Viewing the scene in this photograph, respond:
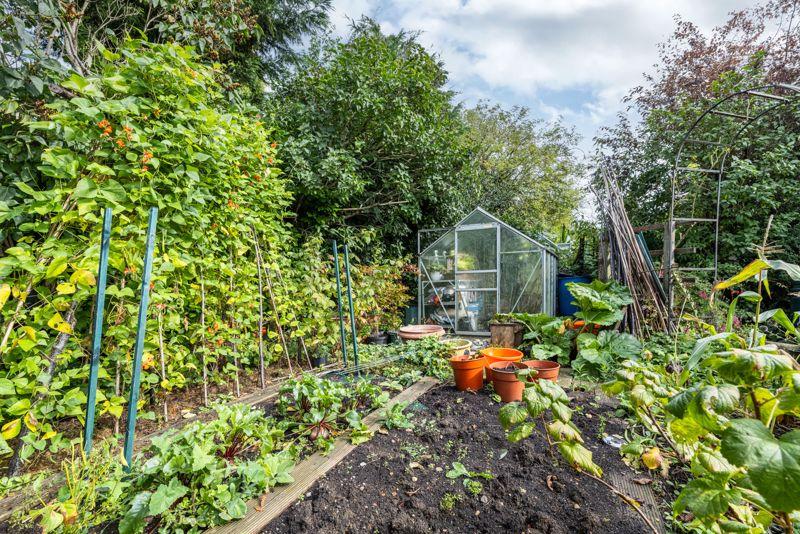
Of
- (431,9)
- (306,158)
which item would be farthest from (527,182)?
(306,158)

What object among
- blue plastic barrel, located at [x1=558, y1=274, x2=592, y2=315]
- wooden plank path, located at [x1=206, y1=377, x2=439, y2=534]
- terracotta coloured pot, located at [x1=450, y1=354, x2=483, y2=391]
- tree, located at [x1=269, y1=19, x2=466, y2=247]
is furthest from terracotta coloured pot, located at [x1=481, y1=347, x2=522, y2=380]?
blue plastic barrel, located at [x1=558, y1=274, x2=592, y2=315]

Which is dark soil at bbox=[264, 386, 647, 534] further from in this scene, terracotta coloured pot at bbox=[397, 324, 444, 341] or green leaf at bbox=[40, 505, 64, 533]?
terracotta coloured pot at bbox=[397, 324, 444, 341]

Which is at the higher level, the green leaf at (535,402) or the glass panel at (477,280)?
the glass panel at (477,280)

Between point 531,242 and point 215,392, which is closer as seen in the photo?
point 215,392

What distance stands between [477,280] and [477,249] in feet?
1.82

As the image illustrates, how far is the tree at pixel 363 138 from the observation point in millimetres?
4664

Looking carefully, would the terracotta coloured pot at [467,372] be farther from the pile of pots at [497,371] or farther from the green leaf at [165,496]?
the green leaf at [165,496]

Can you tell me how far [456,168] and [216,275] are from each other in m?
5.29

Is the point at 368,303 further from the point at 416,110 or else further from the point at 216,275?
the point at 416,110

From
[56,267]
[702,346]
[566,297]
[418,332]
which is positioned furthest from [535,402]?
[566,297]

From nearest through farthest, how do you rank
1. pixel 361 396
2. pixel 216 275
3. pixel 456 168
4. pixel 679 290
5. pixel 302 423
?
pixel 302 423
pixel 361 396
pixel 216 275
pixel 679 290
pixel 456 168

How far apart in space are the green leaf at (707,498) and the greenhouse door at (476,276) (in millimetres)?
5082

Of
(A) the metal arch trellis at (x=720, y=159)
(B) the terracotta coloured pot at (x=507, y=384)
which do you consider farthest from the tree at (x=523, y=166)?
(B) the terracotta coloured pot at (x=507, y=384)

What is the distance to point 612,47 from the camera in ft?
18.3
